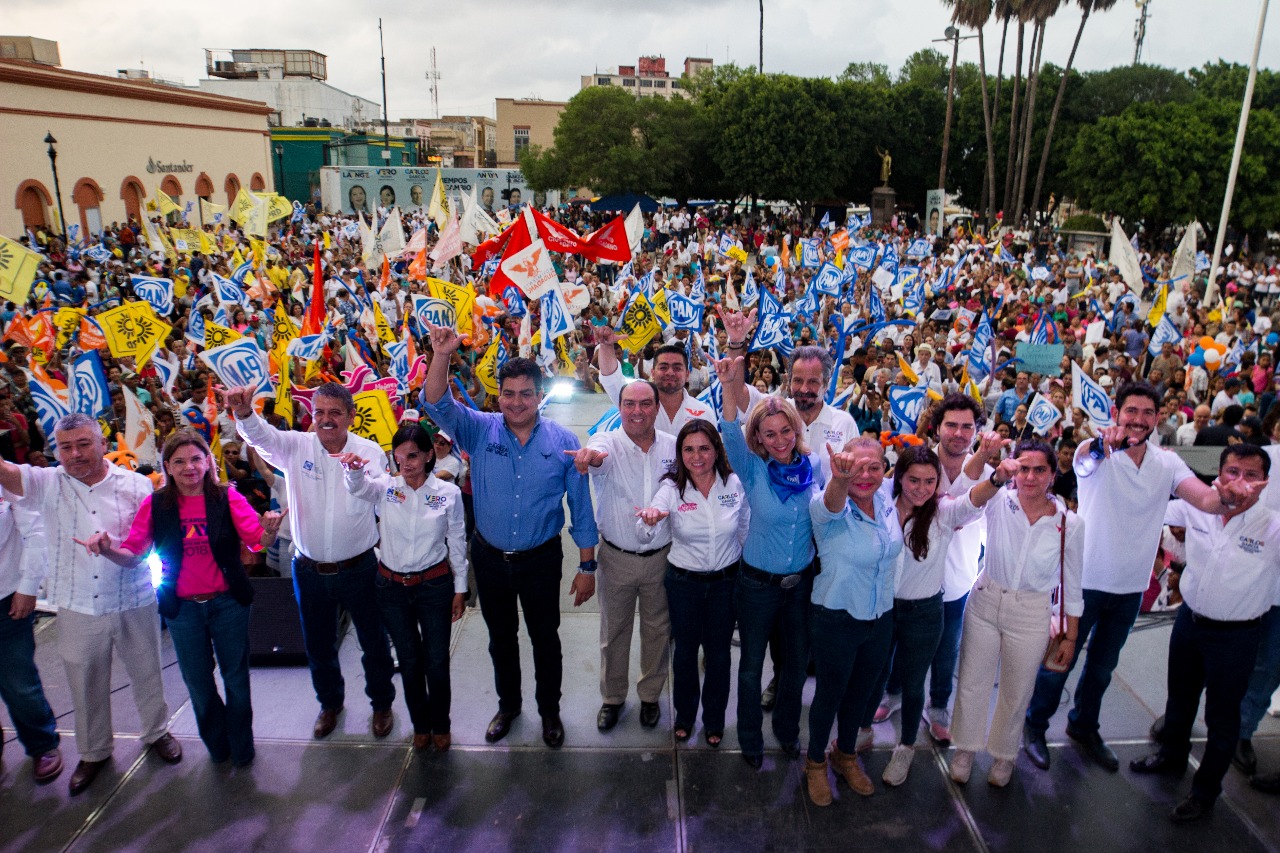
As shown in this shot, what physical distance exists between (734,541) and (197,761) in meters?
2.82

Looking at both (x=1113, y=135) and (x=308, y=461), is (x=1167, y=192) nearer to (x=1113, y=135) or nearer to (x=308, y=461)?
(x=1113, y=135)

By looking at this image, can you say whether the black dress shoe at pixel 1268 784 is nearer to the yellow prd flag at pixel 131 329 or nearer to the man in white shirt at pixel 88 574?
the man in white shirt at pixel 88 574

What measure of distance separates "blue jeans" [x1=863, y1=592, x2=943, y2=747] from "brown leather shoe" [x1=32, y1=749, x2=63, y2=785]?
3.83 m

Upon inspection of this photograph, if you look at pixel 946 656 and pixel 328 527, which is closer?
pixel 328 527

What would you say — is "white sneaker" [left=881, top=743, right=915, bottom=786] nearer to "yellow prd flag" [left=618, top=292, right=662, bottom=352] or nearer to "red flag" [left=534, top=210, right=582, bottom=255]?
"yellow prd flag" [left=618, top=292, right=662, bottom=352]

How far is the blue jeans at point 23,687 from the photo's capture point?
3793 mm

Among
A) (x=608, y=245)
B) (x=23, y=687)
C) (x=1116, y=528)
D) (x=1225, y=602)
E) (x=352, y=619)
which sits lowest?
(x=23, y=687)

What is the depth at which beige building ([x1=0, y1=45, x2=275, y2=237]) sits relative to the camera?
2570cm

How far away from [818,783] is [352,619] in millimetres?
2355

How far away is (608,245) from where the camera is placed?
927 cm

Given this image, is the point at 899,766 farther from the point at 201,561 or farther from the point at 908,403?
the point at 908,403

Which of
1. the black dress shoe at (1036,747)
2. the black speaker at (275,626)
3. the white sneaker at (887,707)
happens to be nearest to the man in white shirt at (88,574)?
the black speaker at (275,626)

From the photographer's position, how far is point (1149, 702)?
177 inches

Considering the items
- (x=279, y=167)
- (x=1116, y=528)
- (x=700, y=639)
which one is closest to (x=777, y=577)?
(x=700, y=639)
